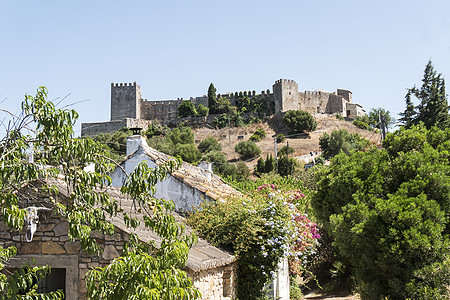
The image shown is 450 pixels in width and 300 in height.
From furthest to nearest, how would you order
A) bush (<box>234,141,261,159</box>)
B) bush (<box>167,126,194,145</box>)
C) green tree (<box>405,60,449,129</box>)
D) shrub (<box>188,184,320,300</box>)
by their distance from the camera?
bush (<box>167,126,194,145</box>) → bush (<box>234,141,261,159</box>) → green tree (<box>405,60,449,129</box>) → shrub (<box>188,184,320,300</box>)

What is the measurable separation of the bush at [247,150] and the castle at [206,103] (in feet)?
68.3

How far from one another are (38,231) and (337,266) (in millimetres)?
10495

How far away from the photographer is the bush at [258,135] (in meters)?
69.4

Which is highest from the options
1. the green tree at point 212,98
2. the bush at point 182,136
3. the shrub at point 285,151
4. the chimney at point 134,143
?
the green tree at point 212,98

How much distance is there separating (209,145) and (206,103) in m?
20.0

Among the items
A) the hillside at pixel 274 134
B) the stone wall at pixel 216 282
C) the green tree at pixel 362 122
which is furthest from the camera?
the green tree at pixel 362 122

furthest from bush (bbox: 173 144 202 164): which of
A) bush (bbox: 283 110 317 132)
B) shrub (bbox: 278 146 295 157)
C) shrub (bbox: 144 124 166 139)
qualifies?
bush (bbox: 283 110 317 132)

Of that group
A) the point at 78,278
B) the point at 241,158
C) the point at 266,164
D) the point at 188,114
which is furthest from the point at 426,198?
the point at 188,114

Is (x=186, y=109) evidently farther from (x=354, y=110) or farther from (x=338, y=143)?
(x=338, y=143)

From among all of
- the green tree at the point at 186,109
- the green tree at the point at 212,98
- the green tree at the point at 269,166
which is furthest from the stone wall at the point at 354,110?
the green tree at the point at 269,166

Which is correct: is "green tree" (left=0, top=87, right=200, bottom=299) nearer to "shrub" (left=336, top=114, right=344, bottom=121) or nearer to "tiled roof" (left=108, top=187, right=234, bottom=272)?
"tiled roof" (left=108, top=187, right=234, bottom=272)

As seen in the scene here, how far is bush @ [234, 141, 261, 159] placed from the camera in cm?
6181

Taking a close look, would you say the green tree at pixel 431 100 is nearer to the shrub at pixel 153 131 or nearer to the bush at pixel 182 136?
the bush at pixel 182 136

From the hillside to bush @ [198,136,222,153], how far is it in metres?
1.10
